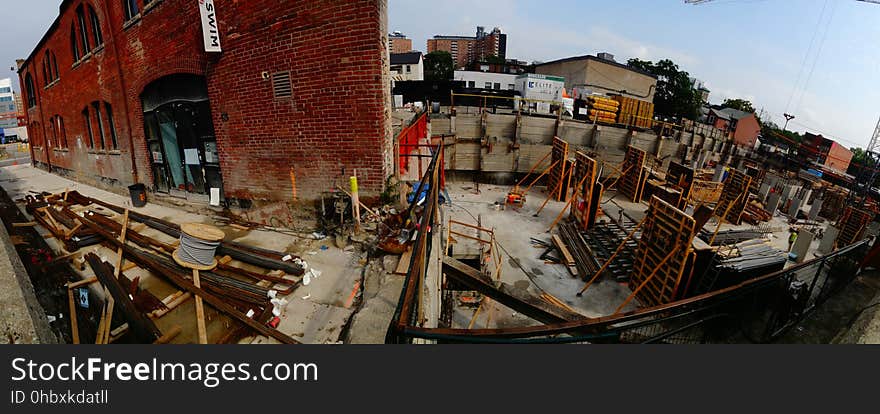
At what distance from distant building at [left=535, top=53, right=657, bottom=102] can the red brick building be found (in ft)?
131

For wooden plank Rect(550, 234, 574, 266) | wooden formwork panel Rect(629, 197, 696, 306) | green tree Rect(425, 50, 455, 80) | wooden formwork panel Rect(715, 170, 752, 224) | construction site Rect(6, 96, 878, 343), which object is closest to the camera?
construction site Rect(6, 96, 878, 343)

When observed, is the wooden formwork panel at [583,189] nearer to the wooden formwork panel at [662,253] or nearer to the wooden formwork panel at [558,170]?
the wooden formwork panel at [558,170]

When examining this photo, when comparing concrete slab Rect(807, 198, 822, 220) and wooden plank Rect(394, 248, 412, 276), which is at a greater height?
wooden plank Rect(394, 248, 412, 276)

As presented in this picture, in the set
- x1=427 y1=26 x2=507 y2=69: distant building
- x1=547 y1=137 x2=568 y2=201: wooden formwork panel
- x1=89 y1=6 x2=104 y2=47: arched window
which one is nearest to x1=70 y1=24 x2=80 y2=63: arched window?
x1=89 y1=6 x2=104 y2=47: arched window

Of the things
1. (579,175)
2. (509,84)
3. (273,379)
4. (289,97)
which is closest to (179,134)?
(289,97)

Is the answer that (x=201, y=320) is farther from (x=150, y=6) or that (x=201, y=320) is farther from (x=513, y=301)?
(x=150, y=6)

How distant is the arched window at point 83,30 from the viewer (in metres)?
11.5

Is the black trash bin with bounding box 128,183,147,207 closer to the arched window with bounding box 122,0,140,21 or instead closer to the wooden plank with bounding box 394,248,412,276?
the arched window with bounding box 122,0,140,21

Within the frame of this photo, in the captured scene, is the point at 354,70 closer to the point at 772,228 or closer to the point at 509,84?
the point at 772,228

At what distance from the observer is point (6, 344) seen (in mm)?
2543

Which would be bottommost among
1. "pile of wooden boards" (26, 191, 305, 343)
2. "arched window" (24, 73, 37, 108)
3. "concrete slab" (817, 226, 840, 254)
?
"concrete slab" (817, 226, 840, 254)

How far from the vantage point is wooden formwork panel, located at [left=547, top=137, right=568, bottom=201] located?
14187mm

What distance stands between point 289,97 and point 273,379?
5794 millimetres

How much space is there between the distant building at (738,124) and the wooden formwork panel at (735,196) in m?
44.6
